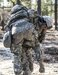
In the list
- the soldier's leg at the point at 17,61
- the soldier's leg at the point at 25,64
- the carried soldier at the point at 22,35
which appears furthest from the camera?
the soldier's leg at the point at 25,64

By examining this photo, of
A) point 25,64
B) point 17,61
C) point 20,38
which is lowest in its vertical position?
point 25,64

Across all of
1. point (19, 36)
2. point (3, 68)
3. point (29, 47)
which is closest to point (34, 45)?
point (29, 47)

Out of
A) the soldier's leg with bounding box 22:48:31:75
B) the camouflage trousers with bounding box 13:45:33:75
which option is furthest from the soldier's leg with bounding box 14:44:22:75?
the soldier's leg with bounding box 22:48:31:75

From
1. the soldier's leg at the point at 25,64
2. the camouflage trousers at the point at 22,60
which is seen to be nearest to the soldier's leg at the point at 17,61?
the camouflage trousers at the point at 22,60

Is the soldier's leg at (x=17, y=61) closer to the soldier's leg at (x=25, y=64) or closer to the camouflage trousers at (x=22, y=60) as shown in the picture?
the camouflage trousers at (x=22, y=60)

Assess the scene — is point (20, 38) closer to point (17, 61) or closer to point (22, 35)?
point (22, 35)

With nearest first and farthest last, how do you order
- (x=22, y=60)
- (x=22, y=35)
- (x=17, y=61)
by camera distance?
1. (x=22, y=35)
2. (x=17, y=61)
3. (x=22, y=60)

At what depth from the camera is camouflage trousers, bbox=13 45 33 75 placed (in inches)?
154

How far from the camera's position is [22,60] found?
13.7 ft

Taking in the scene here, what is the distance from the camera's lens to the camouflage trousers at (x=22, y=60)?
3.91 m

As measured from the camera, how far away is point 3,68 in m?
6.77

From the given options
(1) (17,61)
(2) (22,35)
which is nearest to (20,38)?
(2) (22,35)

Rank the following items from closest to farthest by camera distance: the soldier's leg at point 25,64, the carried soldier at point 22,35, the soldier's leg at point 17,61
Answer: the carried soldier at point 22,35
the soldier's leg at point 17,61
the soldier's leg at point 25,64

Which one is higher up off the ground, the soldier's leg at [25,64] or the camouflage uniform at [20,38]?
the camouflage uniform at [20,38]
